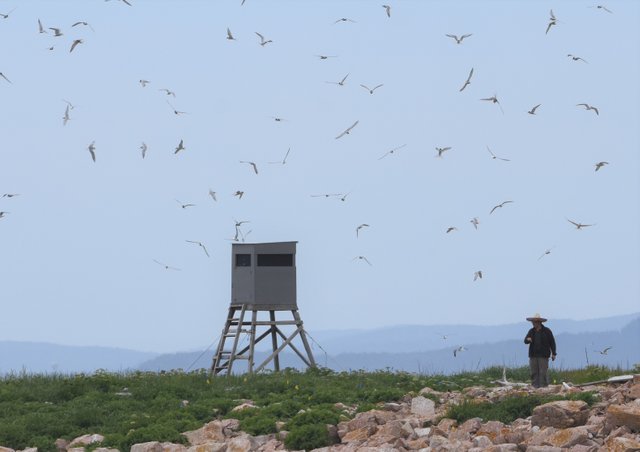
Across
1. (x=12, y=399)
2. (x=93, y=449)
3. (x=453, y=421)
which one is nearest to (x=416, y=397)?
(x=453, y=421)

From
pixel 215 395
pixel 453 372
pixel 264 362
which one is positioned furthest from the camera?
pixel 264 362

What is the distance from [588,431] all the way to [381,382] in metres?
9.09

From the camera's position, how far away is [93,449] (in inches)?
883

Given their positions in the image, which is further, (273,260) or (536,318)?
(273,260)

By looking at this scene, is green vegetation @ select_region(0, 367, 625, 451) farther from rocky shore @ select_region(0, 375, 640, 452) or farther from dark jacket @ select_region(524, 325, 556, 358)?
dark jacket @ select_region(524, 325, 556, 358)

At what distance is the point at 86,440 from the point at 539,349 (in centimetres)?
978

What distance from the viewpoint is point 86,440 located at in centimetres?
2312

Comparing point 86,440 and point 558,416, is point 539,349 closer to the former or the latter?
point 558,416

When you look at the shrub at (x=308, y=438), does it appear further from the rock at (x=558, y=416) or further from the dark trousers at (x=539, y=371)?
the dark trousers at (x=539, y=371)

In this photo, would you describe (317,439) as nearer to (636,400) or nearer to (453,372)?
(636,400)

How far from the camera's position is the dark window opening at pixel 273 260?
3384 centimetres

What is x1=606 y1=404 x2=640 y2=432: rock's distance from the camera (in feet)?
61.3

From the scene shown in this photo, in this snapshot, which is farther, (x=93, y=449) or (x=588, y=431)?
(x=93, y=449)

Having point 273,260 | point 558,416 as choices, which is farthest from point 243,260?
point 558,416
